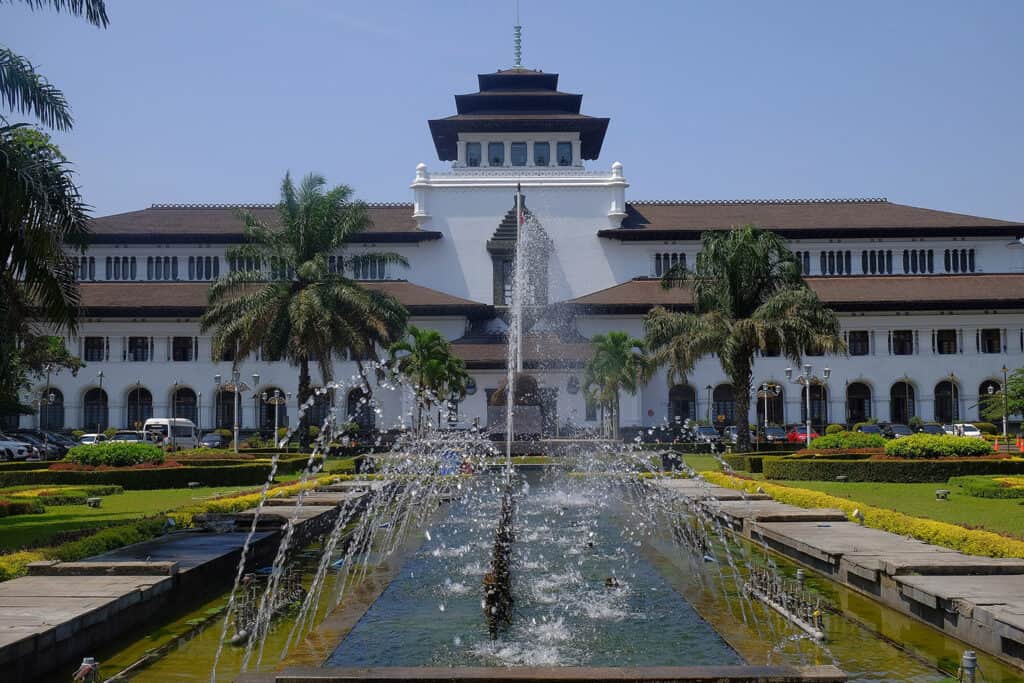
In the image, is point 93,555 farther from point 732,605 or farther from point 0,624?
point 732,605

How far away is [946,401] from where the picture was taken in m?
53.5

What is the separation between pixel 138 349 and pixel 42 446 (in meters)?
11.7

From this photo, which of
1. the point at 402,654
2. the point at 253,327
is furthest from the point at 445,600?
the point at 253,327

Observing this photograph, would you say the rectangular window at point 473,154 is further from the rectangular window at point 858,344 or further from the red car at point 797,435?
the red car at point 797,435

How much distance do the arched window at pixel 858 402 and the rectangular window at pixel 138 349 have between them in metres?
38.0

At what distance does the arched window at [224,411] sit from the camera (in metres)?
53.7

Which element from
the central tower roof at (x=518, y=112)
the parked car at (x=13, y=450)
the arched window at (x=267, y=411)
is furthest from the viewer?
the central tower roof at (x=518, y=112)

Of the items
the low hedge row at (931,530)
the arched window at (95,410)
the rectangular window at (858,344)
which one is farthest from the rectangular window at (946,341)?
the arched window at (95,410)

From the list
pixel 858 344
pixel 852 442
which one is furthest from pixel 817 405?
pixel 852 442

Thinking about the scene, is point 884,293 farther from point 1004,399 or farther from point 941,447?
point 941,447

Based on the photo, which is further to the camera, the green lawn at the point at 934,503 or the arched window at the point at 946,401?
the arched window at the point at 946,401

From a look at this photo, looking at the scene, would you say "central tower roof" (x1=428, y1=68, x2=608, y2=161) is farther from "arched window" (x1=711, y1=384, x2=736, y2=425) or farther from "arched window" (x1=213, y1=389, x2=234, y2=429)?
"arched window" (x1=213, y1=389, x2=234, y2=429)

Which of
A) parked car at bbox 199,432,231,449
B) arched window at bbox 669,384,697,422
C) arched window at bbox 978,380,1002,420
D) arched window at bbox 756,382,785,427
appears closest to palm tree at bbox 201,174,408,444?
parked car at bbox 199,432,231,449

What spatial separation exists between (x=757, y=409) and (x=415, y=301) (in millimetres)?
18493
